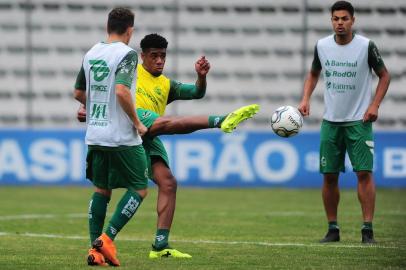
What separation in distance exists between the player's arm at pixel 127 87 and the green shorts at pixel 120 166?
28cm

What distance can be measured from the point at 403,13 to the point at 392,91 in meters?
1.67

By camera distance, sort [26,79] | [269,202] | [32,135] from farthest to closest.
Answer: [26,79] < [32,135] < [269,202]

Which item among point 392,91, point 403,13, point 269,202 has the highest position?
point 403,13

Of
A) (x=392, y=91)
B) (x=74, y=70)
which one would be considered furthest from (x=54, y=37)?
(x=392, y=91)

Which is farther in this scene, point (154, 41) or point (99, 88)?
point (154, 41)

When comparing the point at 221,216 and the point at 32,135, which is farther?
the point at 32,135

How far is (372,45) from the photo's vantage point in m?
10.9

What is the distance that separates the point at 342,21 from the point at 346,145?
130 centimetres

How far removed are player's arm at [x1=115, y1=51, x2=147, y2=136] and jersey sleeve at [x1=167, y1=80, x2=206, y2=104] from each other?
4.53 feet

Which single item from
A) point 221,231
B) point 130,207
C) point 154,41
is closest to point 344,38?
point 154,41

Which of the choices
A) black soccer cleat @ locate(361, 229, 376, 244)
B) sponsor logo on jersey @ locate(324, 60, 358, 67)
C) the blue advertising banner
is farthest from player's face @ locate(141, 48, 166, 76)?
the blue advertising banner

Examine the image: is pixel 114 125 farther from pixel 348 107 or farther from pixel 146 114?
pixel 348 107

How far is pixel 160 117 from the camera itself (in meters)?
9.08

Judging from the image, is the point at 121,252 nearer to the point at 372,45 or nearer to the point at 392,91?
the point at 372,45
